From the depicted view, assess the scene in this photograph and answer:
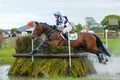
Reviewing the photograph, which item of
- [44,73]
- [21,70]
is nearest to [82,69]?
[44,73]

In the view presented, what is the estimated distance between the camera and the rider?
18.8 meters

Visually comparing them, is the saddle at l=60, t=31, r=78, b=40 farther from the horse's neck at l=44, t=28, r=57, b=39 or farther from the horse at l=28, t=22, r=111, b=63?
the horse's neck at l=44, t=28, r=57, b=39

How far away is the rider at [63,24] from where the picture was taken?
18.8 m

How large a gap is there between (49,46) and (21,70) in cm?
164

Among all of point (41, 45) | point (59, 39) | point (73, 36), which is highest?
point (73, 36)

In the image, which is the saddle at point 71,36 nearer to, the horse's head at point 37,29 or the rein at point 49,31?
the rein at point 49,31

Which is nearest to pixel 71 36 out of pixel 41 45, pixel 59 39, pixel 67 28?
pixel 67 28

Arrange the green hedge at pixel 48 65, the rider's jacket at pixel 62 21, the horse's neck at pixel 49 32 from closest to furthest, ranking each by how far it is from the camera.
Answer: the green hedge at pixel 48 65
the rider's jacket at pixel 62 21
the horse's neck at pixel 49 32

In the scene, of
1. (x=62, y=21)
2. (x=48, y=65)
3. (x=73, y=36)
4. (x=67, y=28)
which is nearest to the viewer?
(x=48, y=65)

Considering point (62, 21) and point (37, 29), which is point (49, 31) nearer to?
point (37, 29)

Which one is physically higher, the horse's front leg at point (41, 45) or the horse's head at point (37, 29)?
the horse's head at point (37, 29)

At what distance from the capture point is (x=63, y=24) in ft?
62.4

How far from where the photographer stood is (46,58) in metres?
19.3

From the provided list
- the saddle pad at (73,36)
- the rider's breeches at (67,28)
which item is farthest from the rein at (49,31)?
the saddle pad at (73,36)
